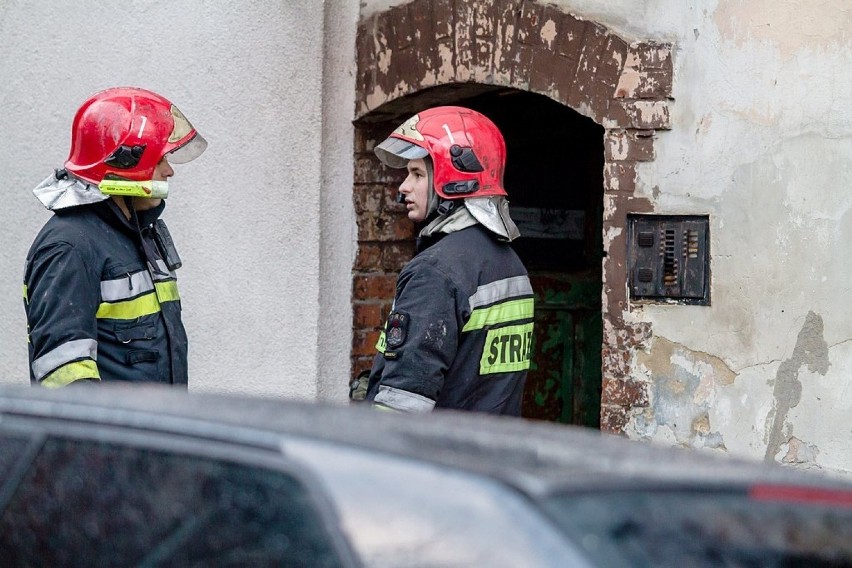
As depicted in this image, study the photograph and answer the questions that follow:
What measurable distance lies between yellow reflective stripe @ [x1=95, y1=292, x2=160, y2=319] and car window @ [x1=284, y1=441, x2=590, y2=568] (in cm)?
227

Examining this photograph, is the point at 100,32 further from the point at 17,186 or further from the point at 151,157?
the point at 151,157

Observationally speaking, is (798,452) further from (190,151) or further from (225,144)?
(225,144)

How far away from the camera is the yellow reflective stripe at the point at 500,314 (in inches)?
143

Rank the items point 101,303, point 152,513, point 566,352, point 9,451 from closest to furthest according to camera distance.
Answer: point 152,513, point 9,451, point 101,303, point 566,352

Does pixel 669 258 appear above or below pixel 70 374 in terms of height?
above

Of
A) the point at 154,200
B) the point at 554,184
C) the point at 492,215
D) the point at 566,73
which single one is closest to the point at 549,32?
the point at 566,73

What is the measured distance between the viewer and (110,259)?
368 centimetres

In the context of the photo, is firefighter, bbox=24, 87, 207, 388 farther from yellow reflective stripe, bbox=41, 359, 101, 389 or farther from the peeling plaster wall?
the peeling plaster wall

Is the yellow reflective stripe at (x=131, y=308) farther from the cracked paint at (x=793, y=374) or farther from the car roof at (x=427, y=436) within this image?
the cracked paint at (x=793, y=374)

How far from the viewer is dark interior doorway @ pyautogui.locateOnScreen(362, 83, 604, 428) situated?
5754 mm

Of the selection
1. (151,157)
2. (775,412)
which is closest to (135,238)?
(151,157)

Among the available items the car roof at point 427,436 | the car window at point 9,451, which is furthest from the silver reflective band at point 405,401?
the car window at point 9,451

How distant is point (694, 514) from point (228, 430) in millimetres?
645

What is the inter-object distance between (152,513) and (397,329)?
72.5 inches
